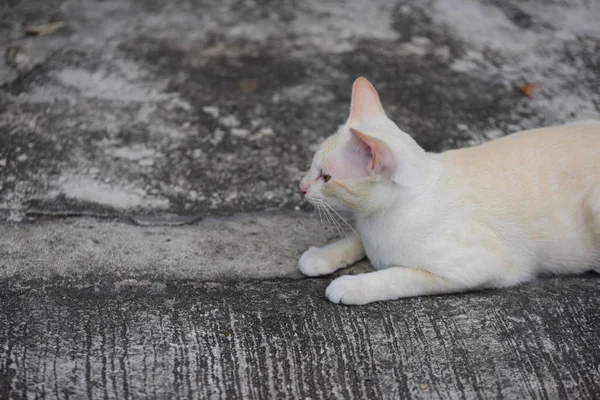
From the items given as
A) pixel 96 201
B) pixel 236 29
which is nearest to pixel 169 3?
pixel 236 29

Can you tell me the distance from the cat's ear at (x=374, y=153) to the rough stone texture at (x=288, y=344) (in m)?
0.46

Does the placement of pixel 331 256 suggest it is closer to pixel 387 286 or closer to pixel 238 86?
pixel 387 286

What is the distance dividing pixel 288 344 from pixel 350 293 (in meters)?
0.29

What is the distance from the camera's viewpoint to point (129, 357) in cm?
222

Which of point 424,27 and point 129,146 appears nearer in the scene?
point 129,146

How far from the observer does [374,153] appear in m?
2.30

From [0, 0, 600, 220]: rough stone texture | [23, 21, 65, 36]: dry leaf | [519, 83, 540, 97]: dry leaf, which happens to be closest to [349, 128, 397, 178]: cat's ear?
[0, 0, 600, 220]: rough stone texture

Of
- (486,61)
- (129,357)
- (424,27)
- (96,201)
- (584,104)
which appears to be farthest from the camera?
(424,27)

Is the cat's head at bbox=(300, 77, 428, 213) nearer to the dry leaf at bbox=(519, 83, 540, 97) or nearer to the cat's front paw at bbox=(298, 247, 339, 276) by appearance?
the cat's front paw at bbox=(298, 247, 339, 276)

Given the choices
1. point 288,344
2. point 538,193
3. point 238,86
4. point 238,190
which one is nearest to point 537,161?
point 538,193

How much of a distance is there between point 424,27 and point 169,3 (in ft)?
5.18

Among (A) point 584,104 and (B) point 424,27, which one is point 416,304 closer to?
(A) point 584,104

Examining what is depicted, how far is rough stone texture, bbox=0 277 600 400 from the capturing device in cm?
215

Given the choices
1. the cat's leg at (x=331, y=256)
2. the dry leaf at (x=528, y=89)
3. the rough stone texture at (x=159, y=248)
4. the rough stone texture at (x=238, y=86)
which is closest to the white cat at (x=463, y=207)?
the cat's leg at (x=331, y=256)
